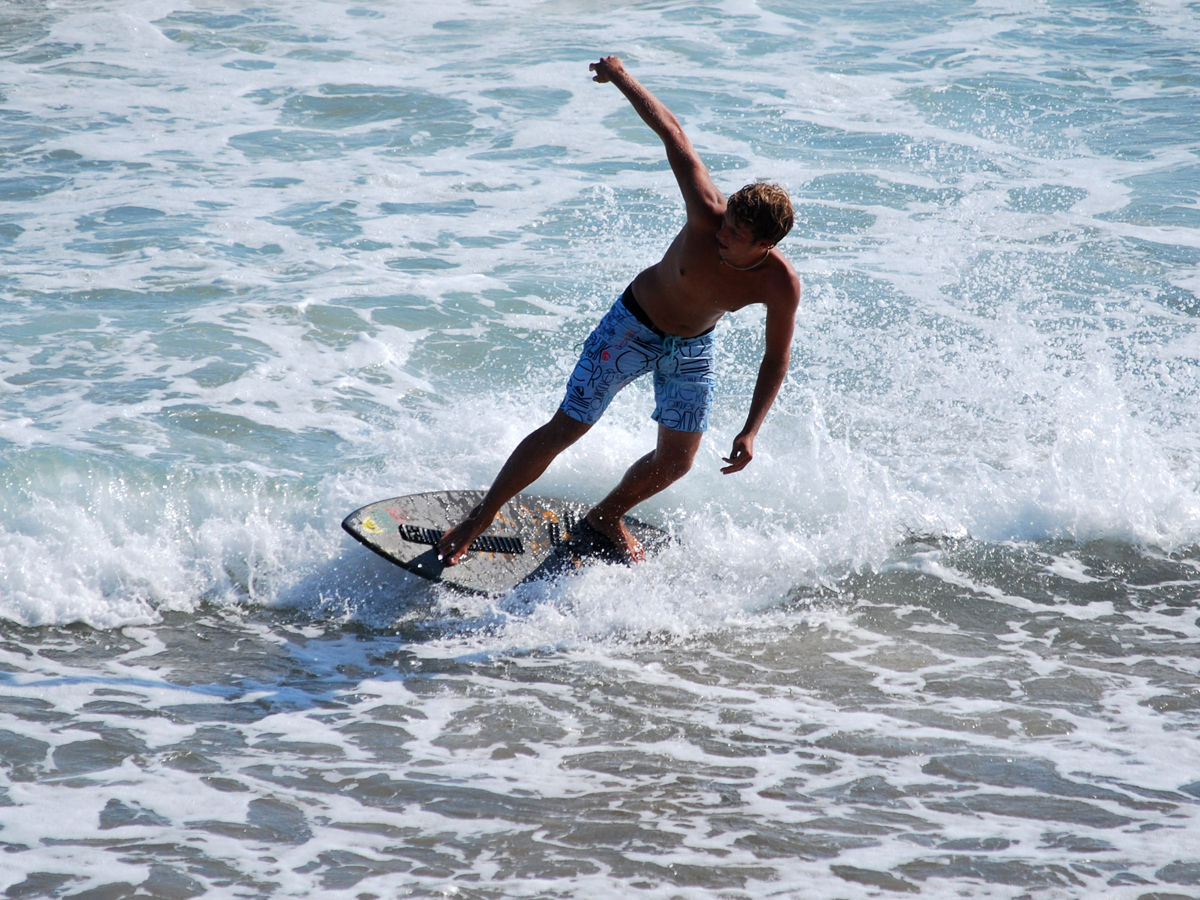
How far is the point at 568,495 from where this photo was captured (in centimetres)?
648

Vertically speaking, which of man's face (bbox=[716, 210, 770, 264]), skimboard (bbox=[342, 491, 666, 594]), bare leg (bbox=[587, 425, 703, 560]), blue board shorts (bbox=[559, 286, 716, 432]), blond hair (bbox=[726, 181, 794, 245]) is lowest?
skimboard (bbox=[342, 491, 666, 594])

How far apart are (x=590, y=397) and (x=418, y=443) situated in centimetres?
194

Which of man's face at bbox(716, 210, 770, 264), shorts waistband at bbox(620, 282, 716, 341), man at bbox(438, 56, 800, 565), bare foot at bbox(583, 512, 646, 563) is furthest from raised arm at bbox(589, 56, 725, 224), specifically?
bare foot at bbox(583, 512, 646, 563)

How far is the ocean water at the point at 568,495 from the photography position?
11.7ft

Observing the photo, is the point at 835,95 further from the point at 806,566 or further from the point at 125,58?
the point at 806,566

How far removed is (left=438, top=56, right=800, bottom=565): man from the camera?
14.5 ft

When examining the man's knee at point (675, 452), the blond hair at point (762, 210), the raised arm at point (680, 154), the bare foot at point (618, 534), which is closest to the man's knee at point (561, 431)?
the man's knee at point (675, 452)

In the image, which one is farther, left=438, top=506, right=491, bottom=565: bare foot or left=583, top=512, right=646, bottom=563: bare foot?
left=583, top=512, right=646, bottom=563: bare foot

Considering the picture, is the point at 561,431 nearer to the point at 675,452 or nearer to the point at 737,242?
the point at 675,452

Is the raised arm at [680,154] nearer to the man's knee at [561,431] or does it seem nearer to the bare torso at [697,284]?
the bare torso at [697,284]

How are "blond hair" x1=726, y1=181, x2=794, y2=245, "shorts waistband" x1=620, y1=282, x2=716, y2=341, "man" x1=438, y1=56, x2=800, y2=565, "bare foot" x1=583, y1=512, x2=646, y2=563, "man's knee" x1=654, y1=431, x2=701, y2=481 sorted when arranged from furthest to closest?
"bare foot" x1=583, y1=512, x2=646, y2=563 → "man's knee" x1=654, y1=431, x2=701, y2=481 → "shorts waistband" x1=620, y1=282, x2=716, y2=341 → "man" x1=438, y1=56, x2=800, y2=565 → "blond hair" x1=726, y1=181, x2=794, y2=245

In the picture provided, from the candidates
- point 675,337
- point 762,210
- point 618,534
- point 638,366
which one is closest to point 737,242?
point 762,210

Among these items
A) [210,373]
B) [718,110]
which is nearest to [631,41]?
[718,110]

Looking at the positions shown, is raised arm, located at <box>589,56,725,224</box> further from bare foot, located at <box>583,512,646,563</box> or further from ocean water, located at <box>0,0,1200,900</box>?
ocean water, located at <box>0,0,1200,900</box>
